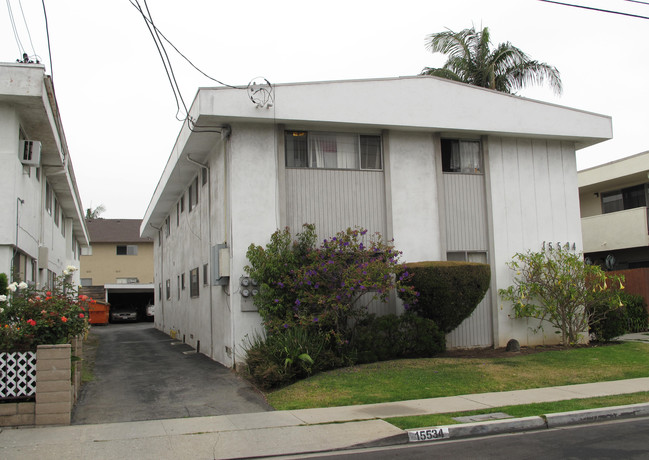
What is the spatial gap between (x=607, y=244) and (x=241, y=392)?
765 inches

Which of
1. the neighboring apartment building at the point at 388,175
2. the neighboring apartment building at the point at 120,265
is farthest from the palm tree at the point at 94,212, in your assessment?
the neighboring apartment building at the point at 388,175

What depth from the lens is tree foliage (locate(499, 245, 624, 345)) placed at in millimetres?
14664

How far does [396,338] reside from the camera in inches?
509

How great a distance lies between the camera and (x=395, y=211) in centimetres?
1472

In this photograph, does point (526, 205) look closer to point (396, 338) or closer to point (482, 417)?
point (396, 338)

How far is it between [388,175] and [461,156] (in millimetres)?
2273

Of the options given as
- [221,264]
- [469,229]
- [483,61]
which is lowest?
[221,264]

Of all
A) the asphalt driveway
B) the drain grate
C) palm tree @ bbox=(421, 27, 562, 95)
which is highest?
palm tree @ bbox=(421, 27, 562, 95)

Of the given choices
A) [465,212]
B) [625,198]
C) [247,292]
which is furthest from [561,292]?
[625,198]

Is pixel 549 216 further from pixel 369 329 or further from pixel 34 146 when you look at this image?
pixel 34 146

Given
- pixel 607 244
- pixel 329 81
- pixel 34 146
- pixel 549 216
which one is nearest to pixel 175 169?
pixel 34 146

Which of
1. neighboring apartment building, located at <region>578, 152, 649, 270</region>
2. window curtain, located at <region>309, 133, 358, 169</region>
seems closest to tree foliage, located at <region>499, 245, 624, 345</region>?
window curtain, located at <region>309, 133, 358, 169</region>

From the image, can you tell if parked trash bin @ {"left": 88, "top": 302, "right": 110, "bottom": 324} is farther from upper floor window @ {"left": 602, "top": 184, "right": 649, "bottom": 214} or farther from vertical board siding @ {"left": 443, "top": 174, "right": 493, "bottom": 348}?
upper floor window @ {"left": 602, "top": 184, "right": 649, "bottom": 214}

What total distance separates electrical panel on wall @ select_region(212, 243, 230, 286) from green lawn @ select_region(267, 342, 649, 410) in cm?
330
